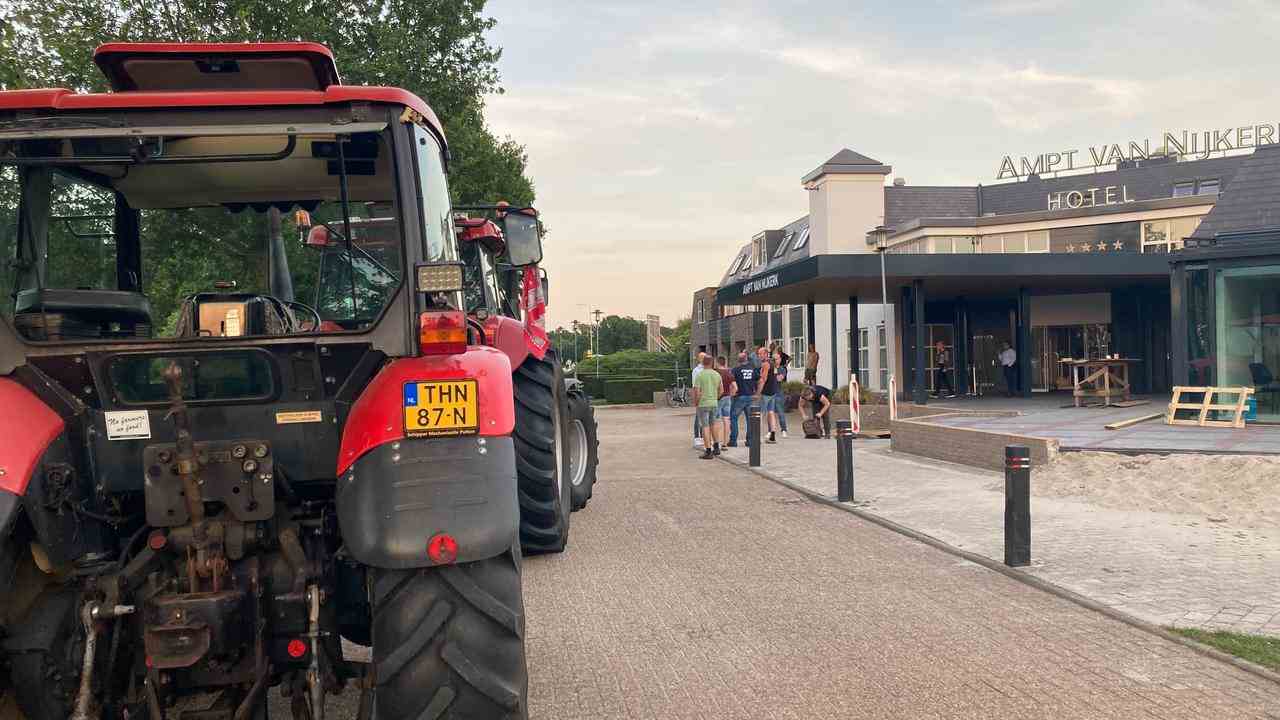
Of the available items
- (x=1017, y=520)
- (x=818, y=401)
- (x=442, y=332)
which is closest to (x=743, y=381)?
(x=818, y=401)

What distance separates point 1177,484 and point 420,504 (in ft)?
33.1

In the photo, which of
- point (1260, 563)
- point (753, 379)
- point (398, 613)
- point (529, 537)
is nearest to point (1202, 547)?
point (1260, 563)

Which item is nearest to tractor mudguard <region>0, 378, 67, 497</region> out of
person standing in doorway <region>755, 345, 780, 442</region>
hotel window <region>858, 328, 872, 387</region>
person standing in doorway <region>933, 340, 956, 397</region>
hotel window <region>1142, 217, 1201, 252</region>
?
person standing in doorway <region>755, 345, 780, 442</region>

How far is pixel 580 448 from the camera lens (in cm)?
997

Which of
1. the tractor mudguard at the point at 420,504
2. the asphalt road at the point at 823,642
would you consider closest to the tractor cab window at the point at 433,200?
the tractor mudguard at the point at 420,504

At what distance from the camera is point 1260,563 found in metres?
7.59

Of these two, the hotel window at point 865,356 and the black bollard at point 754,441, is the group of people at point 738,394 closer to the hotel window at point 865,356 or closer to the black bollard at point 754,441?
the black bollard at point 754,441

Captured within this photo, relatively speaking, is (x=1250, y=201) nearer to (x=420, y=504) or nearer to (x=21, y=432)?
(x=420, y=504)

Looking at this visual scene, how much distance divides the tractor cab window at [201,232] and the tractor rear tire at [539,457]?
9.76 feet

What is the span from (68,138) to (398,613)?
202 cm

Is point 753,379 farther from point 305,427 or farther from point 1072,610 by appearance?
point 305,427

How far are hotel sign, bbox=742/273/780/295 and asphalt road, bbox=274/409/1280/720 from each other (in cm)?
1758

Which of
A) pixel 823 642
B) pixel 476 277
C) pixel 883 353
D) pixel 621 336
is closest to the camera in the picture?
pixel 823 642

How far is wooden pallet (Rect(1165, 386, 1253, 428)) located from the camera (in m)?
15.5
